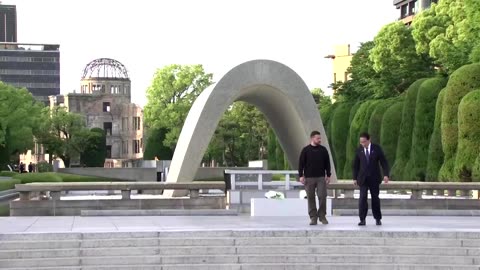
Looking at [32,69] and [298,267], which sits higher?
[32,69]

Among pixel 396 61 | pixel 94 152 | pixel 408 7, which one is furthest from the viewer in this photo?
pixel 408 7

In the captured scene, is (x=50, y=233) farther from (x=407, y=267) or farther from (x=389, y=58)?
(x=389, y=58)

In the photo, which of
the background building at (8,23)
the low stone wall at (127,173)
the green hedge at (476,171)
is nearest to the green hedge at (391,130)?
the green hedge at (476,171)

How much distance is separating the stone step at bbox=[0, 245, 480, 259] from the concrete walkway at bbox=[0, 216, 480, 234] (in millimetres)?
882

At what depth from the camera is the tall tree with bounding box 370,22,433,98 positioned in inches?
2216

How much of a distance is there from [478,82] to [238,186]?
15.4 metres

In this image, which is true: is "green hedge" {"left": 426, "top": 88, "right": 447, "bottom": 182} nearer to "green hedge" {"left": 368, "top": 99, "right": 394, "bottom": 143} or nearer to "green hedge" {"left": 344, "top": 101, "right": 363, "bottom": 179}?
"green hedge" {"left": 368, "top": 99, "right": 394, "bottom": 143}

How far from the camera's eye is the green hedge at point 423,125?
3819cm

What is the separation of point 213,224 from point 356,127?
32.1 meters

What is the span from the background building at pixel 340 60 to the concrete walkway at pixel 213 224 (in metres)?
87.4

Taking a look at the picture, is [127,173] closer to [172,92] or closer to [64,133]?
[172,92]

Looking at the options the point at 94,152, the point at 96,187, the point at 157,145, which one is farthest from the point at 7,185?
the point at 94,152

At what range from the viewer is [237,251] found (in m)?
13.1

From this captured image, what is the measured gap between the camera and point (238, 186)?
21.2m
